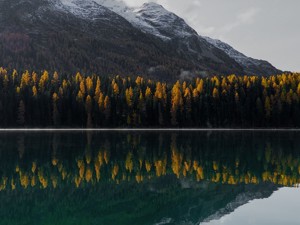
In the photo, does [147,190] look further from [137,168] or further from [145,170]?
[137,168]

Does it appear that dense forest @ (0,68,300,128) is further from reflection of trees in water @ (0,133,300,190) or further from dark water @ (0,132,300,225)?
dark water @ (0,132,300,225)

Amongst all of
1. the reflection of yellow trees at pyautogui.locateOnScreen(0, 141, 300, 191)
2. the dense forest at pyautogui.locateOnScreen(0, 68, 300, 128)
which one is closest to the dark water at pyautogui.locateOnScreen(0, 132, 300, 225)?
the reflection of yellow trees at pyautogui.locateOnScreen(0, 141, 300, 191)

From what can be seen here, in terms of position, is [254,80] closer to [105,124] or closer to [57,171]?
[105,124]

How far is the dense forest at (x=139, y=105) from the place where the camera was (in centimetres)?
16388

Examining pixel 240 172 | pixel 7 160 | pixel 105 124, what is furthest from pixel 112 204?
pixel 105 124

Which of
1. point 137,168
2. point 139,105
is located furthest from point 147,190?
point 139,105

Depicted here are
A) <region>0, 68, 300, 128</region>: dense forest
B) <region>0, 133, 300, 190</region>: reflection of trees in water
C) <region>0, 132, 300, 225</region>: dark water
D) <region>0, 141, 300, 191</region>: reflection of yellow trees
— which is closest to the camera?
<region>0, 132, 300, 225</region>: dark water

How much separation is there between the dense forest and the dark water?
359ft

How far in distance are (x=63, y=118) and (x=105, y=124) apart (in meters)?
17.6

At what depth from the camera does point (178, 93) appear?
170750 mm

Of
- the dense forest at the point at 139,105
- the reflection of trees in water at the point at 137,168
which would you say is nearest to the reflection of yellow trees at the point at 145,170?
the reflection of trees in water at the point at 137,168

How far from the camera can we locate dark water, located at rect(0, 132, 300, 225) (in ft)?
89.0

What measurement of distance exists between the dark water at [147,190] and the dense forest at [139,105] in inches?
4304

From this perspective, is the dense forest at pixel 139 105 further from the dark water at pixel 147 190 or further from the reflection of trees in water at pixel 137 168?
the dark water at pixel 147 190
